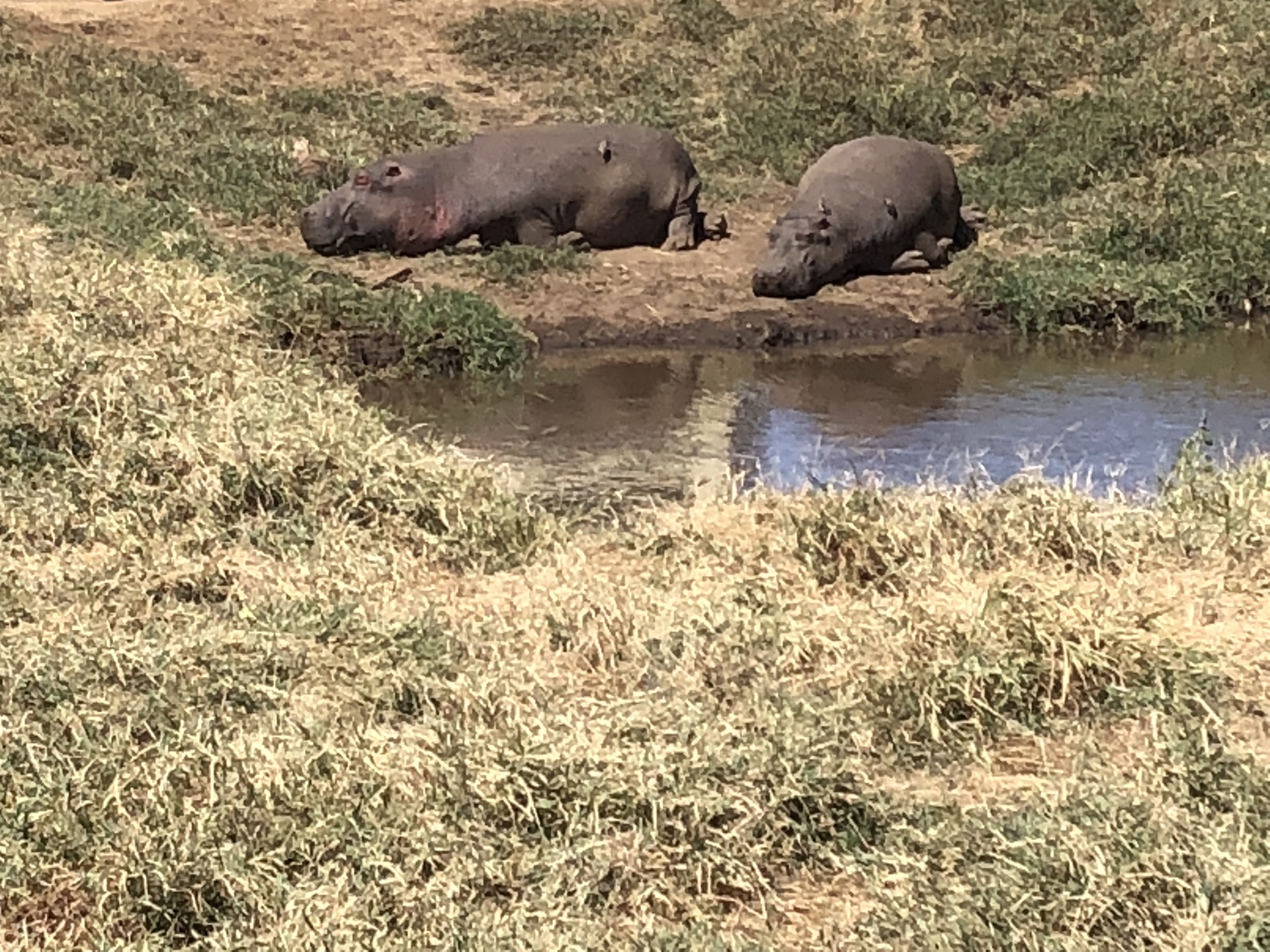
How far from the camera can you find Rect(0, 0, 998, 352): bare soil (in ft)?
32.1

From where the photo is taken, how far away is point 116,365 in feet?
21.9

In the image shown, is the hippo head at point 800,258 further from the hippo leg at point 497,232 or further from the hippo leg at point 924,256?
the hippo leg at point 497,232

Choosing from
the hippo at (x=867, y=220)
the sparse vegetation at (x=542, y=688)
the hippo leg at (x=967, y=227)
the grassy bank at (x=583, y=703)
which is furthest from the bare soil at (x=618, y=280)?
the grassy bank at (x=583, y=703)

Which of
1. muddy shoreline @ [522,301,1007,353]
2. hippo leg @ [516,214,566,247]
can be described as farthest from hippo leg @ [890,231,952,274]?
hippo leg @ [516,214,566,247]

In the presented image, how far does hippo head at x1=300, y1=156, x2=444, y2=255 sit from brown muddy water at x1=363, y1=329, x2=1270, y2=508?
1.76 m

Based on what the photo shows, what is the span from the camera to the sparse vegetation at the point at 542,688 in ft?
11.5

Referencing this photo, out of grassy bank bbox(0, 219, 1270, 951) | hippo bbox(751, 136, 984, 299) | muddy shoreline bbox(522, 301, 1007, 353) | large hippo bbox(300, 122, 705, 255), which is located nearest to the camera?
grassy bank bbox(0, 219, 1270, 951)

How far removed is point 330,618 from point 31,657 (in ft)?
2.42

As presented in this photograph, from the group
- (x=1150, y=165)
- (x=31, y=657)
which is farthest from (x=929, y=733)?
(x=1150, y=165)

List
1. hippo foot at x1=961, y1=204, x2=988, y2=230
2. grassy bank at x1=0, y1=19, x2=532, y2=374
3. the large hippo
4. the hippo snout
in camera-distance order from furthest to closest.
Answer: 1. hippo foot at x1=961, y1=204, x2=988, y2=230
2. the large hippo
3. the hippo snout
4. grassy bank at x1=0, y1=19, x2=532, y2=374

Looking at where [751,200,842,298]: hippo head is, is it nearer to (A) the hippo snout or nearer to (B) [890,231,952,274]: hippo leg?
(B) [890,231,952,274]: hippo leg

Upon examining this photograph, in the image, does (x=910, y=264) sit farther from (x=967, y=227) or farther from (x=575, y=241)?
(x=575, y=241)

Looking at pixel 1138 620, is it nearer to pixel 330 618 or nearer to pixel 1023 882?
pixel 1023 882

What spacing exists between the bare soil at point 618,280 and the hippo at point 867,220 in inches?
4.7
